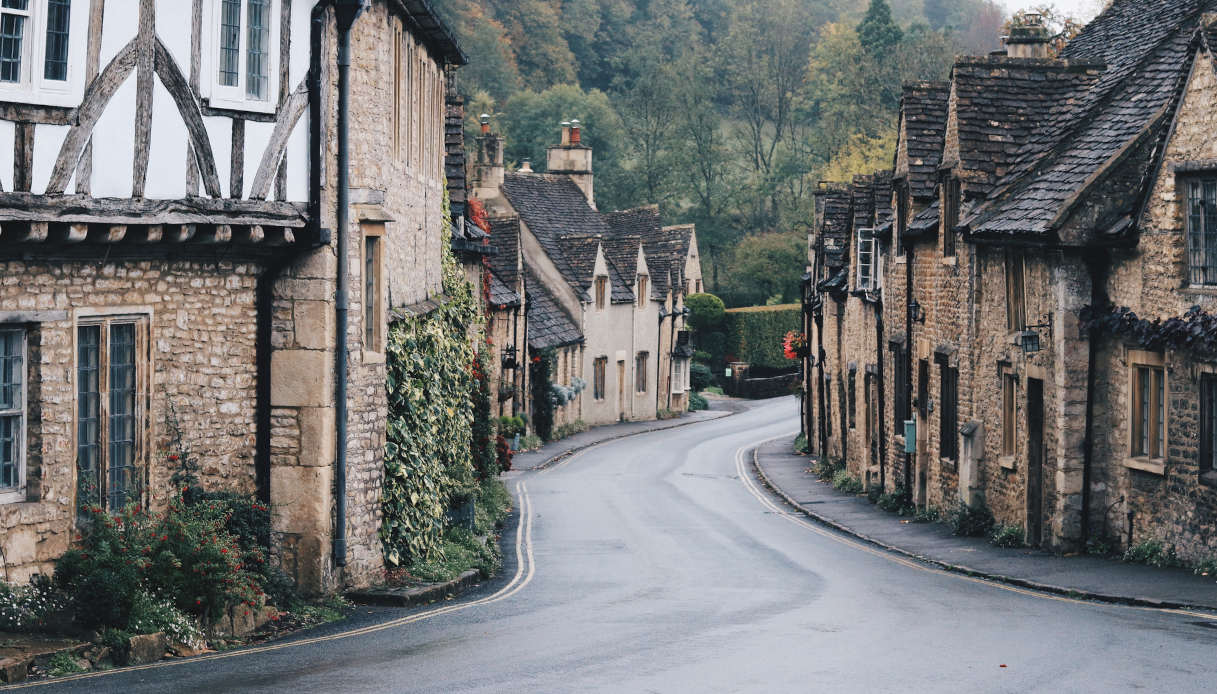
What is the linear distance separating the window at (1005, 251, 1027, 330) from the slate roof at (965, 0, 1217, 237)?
0.77m

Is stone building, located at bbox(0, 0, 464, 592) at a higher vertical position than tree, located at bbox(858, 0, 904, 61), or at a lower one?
lower

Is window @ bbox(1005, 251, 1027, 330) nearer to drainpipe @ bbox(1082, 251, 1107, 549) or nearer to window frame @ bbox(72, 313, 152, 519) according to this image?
drainpipe @ bbox(1082, 251, 1107, 549)

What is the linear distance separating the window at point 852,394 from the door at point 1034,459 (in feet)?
41.5

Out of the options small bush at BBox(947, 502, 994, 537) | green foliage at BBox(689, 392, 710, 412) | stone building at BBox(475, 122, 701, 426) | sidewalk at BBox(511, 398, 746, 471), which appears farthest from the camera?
green foliage at BBox(689, 392, 710, 412)

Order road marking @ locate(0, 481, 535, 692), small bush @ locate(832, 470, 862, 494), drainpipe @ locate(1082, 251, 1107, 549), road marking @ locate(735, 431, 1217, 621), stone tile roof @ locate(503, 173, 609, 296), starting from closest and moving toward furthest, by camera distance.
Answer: road marking @ locate(0, 481, 535, 692) → road marking @ locate(735, 431, 1217, 621) → drainpipe @ locate(1082, 251, 1107, 549) → small bush @ locate(832, 470, 862, 494) → stone tile roof @ locate(503, 173, 609, 296)

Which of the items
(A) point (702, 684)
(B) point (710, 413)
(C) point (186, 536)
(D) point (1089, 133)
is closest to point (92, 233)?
(C) point (186, 536)

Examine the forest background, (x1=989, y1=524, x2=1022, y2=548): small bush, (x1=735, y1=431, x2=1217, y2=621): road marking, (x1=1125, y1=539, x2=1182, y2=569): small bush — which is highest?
the forest background

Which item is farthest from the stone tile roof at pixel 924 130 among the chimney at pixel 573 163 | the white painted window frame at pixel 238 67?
the chimney at pixel 573 163

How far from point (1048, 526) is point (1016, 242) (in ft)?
14.4

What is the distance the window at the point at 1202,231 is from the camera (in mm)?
17219

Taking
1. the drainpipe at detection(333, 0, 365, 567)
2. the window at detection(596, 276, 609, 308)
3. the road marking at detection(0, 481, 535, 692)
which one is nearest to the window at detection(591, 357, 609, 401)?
the window at detection(596, 276, 609, 308)

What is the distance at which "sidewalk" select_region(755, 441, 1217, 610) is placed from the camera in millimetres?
16250

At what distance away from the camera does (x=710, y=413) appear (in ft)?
208

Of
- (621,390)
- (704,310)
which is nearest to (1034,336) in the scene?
(621,390)
